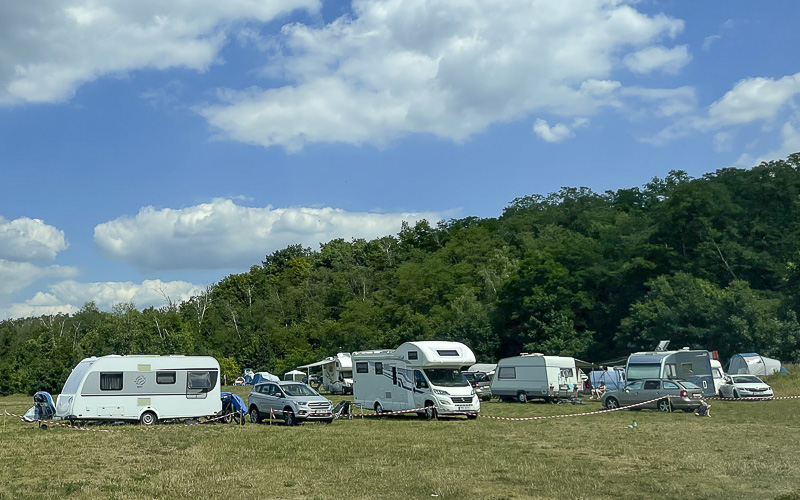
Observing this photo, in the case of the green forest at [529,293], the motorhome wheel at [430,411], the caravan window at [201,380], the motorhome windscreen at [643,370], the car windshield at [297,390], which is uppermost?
the green forest at [529,293]

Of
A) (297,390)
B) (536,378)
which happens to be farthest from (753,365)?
(297,390)

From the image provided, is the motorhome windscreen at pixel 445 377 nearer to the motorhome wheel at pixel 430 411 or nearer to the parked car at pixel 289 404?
the motorhome wheel at pixel 430 411

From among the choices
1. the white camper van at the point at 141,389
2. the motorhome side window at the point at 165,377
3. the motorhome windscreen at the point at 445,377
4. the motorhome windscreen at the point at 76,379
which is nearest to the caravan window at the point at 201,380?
the white camper van at the point at 141,389

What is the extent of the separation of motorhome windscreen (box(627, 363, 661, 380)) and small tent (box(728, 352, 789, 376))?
542 inches

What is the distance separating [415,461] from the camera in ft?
47.5

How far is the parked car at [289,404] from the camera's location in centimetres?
2416

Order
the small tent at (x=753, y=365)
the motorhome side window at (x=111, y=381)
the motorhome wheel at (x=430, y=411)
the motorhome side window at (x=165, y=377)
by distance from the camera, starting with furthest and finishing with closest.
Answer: the small tent at (x=753, y=365)
the motorhome wheel at (x=430, y=411)
the motorhome side window at (x=165, y=377)
the motorhome side window at (x=111, y=381)

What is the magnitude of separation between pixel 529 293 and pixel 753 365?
80.4 ft

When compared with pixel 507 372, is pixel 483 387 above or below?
below

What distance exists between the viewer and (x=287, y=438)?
19.3m

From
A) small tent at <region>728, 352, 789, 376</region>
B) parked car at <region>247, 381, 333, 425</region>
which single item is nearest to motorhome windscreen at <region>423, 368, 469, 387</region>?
parked car at <region>247, 381, 333, 425</region>

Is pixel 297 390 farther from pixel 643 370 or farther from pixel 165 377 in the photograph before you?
pixel 643 370

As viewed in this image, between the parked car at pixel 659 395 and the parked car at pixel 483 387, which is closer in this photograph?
the parked car at pixel 659 395

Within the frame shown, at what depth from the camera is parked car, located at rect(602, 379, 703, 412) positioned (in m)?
28.1
